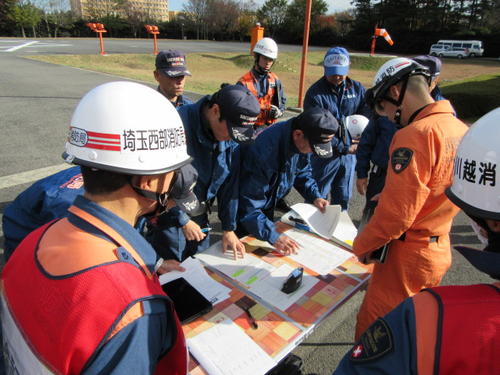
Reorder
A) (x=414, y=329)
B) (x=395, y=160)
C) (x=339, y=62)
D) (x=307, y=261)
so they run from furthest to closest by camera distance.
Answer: (x=339, y=62) → (x=307, y=261) → (x=395, y=160) → (x=414, y=329)

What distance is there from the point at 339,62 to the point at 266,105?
129cm

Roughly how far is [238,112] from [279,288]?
1145 millimetres

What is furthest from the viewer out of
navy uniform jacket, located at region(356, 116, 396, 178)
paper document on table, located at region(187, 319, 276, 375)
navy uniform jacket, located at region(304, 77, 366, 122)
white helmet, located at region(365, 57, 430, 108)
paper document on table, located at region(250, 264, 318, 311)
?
navy uniform jacket, located at region(304, 77, 366, 122)

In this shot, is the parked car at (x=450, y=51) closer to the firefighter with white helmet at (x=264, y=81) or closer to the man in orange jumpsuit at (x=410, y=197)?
the firefighter with white helmet at (x=264, y=81)

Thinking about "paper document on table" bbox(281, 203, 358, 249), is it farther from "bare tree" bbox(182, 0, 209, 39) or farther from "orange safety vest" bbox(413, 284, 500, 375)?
"bare tree" bbox(182, 0, 209, 39)

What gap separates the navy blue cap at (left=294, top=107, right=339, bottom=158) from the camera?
2334mm

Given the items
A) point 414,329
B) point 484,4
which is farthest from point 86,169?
point 484,4

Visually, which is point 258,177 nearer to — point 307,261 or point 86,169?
point 307,261

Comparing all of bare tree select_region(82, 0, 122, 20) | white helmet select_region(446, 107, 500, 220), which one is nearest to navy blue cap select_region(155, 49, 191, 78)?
white helmet select_region(446, 107, 500, 220)

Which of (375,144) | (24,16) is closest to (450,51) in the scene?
(375,144)

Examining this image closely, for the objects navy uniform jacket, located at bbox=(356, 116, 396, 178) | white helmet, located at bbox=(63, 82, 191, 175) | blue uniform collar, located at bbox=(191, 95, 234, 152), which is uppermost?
white helmet, located at bbox=(63, 82, 191, 175)

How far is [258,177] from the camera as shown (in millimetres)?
2494

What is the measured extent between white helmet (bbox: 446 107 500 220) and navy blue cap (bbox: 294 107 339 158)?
1.34m

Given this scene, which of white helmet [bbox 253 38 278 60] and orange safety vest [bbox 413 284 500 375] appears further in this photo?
white helmet [bbox 253 38 278 60]
